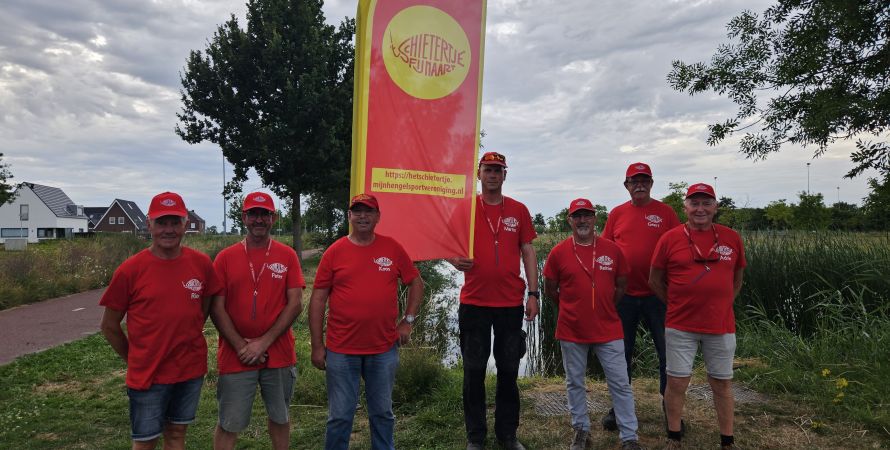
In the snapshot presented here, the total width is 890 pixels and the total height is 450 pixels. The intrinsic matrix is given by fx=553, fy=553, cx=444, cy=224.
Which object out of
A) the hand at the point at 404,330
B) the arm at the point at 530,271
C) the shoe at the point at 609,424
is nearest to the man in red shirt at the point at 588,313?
the arm at the point at 530,271

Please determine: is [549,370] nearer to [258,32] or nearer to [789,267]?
[789,267]

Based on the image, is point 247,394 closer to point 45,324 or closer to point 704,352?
point 704,352

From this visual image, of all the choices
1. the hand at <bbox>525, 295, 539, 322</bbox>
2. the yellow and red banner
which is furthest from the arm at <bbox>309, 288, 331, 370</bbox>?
the hand at <bbox>525, 295, 539, 322</bbox>

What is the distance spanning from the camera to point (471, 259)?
4004mm

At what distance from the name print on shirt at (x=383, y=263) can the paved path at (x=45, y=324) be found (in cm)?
714

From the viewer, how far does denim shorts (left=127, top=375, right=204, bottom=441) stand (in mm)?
3025

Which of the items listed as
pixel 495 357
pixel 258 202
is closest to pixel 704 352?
pixel 495 357

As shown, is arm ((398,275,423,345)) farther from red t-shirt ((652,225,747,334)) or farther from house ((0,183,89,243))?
house ((0,183,89,243))

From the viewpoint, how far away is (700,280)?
3.68 meters

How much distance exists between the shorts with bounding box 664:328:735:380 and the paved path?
28.0 ft

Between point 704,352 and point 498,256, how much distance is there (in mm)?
1532

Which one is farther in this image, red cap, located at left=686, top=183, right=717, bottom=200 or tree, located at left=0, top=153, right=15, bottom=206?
tree, located at left=0, top=153, right=15, bottom=206

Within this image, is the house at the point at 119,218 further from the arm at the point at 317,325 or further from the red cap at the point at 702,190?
the red cap at the point at 702,190

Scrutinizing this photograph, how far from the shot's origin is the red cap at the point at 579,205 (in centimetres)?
399
